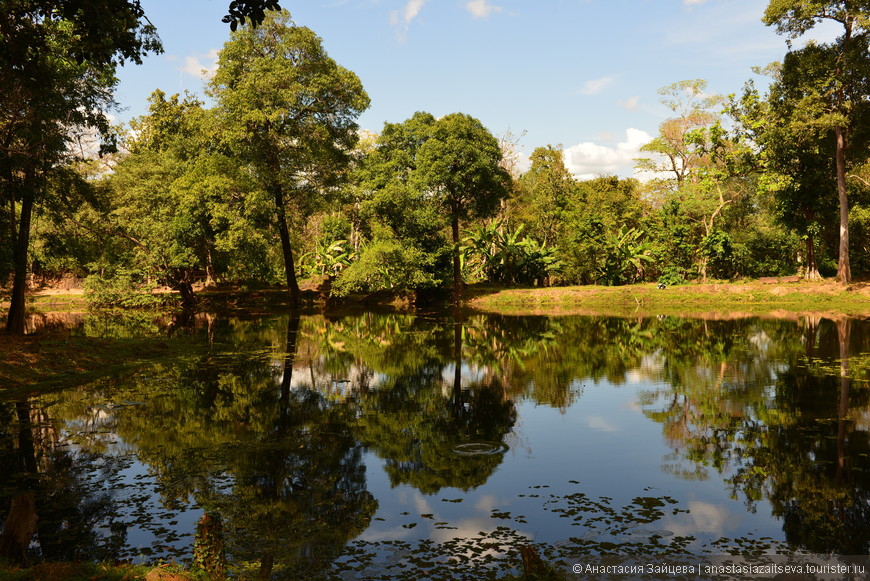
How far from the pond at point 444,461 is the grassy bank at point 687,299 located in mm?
12686

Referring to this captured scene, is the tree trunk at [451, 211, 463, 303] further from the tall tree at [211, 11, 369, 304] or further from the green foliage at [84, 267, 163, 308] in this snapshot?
the green foliage at [84, 267, 163, 308]

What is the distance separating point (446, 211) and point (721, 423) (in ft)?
96.1

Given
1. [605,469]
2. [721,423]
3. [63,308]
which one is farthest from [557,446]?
[63,308]

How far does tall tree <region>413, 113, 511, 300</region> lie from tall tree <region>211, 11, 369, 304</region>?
4.63 meters

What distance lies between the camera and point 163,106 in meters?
42.3

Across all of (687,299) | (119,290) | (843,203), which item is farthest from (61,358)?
(843,203)

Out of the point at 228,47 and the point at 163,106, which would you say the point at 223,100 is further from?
the point at 163,106

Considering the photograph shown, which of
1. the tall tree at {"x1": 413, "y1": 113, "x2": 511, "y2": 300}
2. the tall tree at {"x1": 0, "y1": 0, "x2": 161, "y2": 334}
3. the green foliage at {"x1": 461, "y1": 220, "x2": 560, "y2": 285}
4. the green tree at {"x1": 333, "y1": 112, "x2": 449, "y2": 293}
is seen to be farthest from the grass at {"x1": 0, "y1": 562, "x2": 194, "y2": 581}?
the green foliage at {"x1": 461, "y1": 220, "x2": 560, "y2": 285}

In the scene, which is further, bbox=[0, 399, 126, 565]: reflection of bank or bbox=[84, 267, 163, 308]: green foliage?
bbox=[84, 267, 163, 308]: green foliage

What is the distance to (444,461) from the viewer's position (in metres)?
9.41

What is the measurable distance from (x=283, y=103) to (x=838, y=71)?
27.2m

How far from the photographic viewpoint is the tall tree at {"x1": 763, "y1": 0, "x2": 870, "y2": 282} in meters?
28.6

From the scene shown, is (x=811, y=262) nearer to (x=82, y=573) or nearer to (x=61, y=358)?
(x=61, y=358)

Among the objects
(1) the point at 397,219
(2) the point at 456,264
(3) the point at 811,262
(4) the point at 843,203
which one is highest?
(1) the point at 397,219
